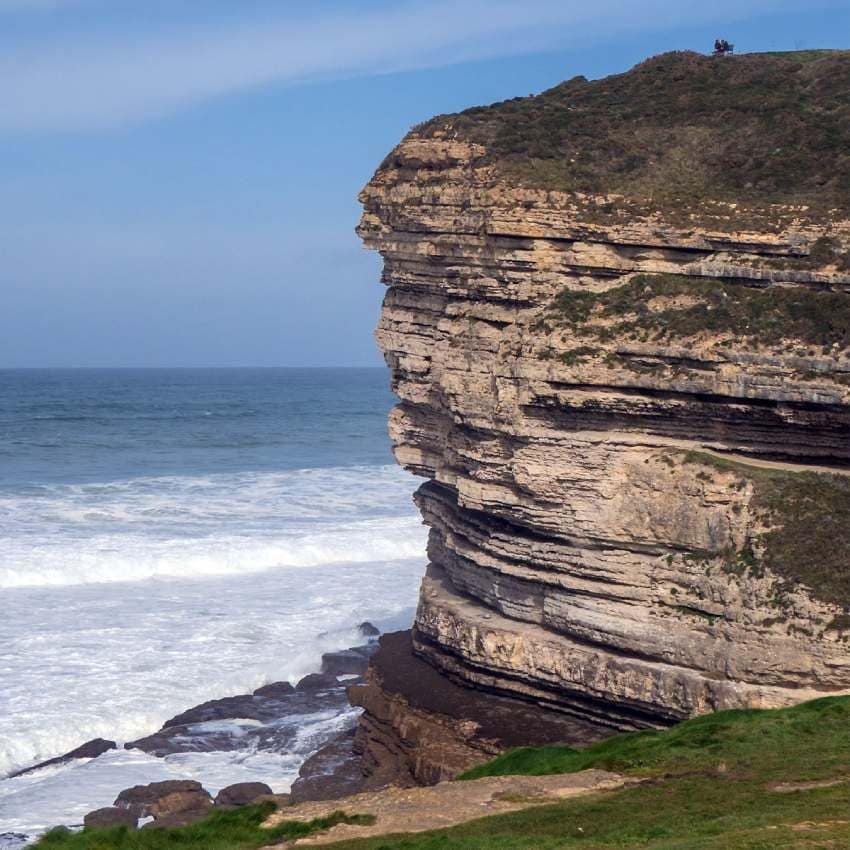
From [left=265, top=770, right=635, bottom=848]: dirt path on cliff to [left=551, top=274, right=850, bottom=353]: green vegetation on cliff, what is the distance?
28.7 ft

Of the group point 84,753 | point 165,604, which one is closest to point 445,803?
point 84,753

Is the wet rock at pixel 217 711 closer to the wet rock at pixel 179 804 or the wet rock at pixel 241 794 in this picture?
the wet rock at pixel 241 794

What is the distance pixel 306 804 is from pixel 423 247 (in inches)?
510

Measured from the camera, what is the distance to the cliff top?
26094 millimetres

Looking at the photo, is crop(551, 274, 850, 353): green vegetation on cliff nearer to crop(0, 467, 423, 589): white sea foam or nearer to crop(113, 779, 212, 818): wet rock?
crop(113, 779, 212, 818): wet rock

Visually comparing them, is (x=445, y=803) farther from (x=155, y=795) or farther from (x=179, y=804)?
(x=155, y=795)

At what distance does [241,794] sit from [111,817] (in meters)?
2.42

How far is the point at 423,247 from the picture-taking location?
87.8 ft

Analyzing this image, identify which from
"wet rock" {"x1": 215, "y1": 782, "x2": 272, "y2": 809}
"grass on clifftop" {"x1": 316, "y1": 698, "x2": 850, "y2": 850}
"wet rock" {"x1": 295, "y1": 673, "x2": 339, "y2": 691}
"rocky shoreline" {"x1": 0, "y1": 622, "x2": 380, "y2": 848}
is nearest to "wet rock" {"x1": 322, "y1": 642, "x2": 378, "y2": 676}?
"rocky shoreline" {"x1": 0, "y1": 622, "x2": 380, "y2": 848}

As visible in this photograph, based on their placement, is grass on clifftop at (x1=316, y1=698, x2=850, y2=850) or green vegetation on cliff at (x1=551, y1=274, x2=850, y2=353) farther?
green vegetation on cliff at (x1=551, y1=274, x2=850, y2=353)

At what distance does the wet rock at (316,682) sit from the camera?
3184 centimetres

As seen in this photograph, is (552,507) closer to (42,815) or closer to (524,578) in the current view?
(524,578)

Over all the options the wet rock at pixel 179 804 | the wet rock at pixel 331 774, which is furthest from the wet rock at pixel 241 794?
the wet rock at pixel 331 774

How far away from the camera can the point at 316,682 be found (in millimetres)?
32156
